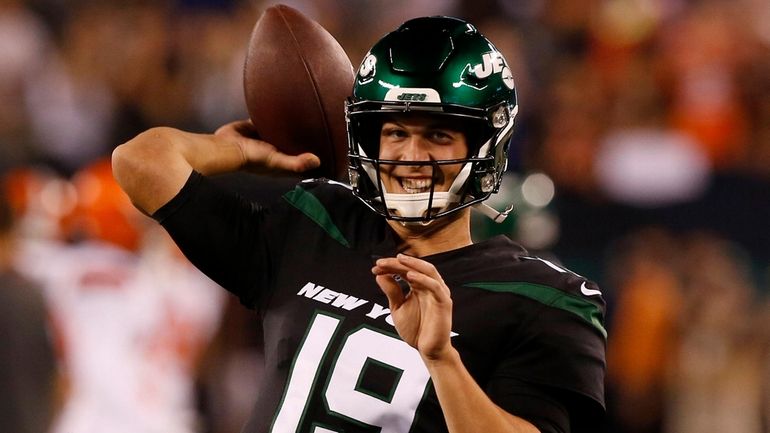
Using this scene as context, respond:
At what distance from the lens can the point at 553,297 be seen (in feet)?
7.07

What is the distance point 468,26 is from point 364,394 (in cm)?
71

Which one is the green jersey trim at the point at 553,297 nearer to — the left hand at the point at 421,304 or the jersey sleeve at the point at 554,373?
the jersey sleeve at the point at 554,373

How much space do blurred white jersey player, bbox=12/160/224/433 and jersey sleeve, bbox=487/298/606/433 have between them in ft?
10.6

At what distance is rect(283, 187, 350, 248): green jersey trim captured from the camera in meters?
2.33

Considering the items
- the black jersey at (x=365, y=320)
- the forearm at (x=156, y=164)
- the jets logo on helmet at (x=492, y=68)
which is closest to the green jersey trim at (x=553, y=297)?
the black jersey at (x=365, y=320)

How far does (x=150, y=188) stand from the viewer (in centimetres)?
224

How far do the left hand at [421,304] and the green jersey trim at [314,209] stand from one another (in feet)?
1.44

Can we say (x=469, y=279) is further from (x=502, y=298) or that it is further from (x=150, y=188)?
(x=150, y=188)

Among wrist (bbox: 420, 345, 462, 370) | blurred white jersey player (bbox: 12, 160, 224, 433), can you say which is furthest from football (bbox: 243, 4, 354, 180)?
blurred white jersey player (bbox: 12, 160, 224, 433)

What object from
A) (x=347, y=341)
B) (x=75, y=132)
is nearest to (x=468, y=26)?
(x=347, y=341)

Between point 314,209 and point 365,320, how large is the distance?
30cm

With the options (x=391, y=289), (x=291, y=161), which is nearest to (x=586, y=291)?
(x=391, y=289)

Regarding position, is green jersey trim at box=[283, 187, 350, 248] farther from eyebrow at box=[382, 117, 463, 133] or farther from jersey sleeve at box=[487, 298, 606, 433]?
jersey sleeve at box=[487, 298, 606, 433]

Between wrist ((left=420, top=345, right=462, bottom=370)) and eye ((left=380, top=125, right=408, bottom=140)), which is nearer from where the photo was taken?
wrist ((left=420, top=345, right=462, bottom=370))
